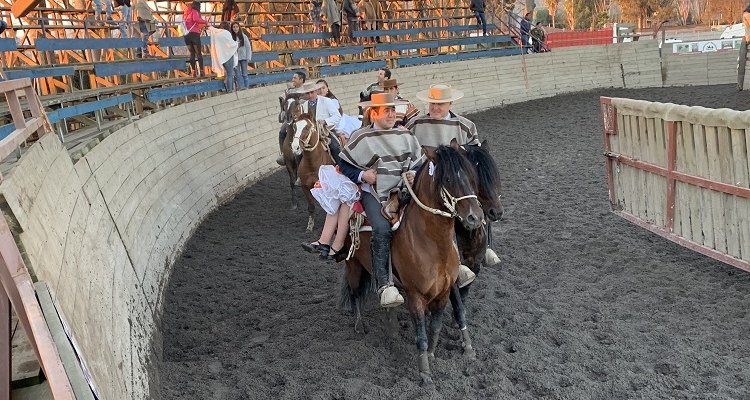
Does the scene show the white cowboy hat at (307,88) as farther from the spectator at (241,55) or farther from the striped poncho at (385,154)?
the spectator at (241,55)

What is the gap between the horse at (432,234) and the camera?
538cm

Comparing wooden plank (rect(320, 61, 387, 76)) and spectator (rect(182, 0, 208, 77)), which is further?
wooden plank (rect(320, 61, 387, 76))

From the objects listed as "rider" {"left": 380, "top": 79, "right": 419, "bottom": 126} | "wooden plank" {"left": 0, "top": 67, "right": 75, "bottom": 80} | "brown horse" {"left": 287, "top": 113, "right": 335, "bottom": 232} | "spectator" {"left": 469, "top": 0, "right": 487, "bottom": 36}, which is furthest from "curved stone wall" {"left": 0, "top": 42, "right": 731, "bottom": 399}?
"spectator" {"left": 469, "top": 0, "right": 487, "bottom": 36}

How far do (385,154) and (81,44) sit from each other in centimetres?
909

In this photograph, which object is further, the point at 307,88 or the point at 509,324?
the point at 307,88

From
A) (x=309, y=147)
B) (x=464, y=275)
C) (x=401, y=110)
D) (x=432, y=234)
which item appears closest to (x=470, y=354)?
(x=464, y=275)

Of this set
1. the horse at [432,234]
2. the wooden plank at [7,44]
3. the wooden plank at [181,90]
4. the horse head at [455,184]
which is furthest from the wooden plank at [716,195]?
the wooden plank at [7,44]

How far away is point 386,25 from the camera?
29.6 meters

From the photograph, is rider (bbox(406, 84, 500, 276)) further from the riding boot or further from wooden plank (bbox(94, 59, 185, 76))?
wooden plank (bbox(94, 59, 185, 76))

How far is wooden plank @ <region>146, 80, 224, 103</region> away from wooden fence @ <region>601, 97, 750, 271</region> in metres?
7.37

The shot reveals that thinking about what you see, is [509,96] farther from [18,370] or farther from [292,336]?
[18,370]

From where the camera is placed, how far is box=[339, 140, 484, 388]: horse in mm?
5379

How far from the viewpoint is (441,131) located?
6805 millimetres

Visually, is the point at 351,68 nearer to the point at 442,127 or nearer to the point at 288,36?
the point at 288,36
